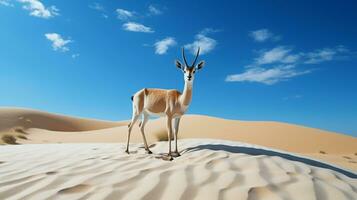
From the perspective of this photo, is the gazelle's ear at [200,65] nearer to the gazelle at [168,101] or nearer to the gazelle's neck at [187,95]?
the gazelle at [168,101]

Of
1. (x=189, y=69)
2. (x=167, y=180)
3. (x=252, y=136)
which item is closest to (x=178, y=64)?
(x=189, y=69)

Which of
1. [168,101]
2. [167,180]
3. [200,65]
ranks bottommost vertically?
[167,180]

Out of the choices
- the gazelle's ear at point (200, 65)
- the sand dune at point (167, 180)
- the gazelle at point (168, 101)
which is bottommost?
Answer: the sand dune at point (167, 180)

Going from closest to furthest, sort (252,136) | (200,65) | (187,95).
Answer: (187,95), (200,65), (252,136)

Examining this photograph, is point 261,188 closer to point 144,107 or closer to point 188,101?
point 188,101

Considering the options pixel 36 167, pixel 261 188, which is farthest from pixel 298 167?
pixel 36 167

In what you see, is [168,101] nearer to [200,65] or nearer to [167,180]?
[200,65]

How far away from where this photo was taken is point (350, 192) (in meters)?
3.53

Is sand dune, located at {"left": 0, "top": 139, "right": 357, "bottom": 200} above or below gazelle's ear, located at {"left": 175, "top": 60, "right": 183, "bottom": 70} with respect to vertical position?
below

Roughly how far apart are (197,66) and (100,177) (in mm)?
4008

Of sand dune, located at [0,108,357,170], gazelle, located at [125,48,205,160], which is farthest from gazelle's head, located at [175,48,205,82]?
sand dune, located at [0,108,357,170]

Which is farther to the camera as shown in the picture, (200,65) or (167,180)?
(200,65)

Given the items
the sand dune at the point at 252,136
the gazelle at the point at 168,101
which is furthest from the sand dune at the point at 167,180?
the sand dune at the point at 252,136

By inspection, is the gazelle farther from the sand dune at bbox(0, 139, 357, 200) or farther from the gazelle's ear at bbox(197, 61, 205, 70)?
the sand dune at bbox(0, 139, 357, 200)
